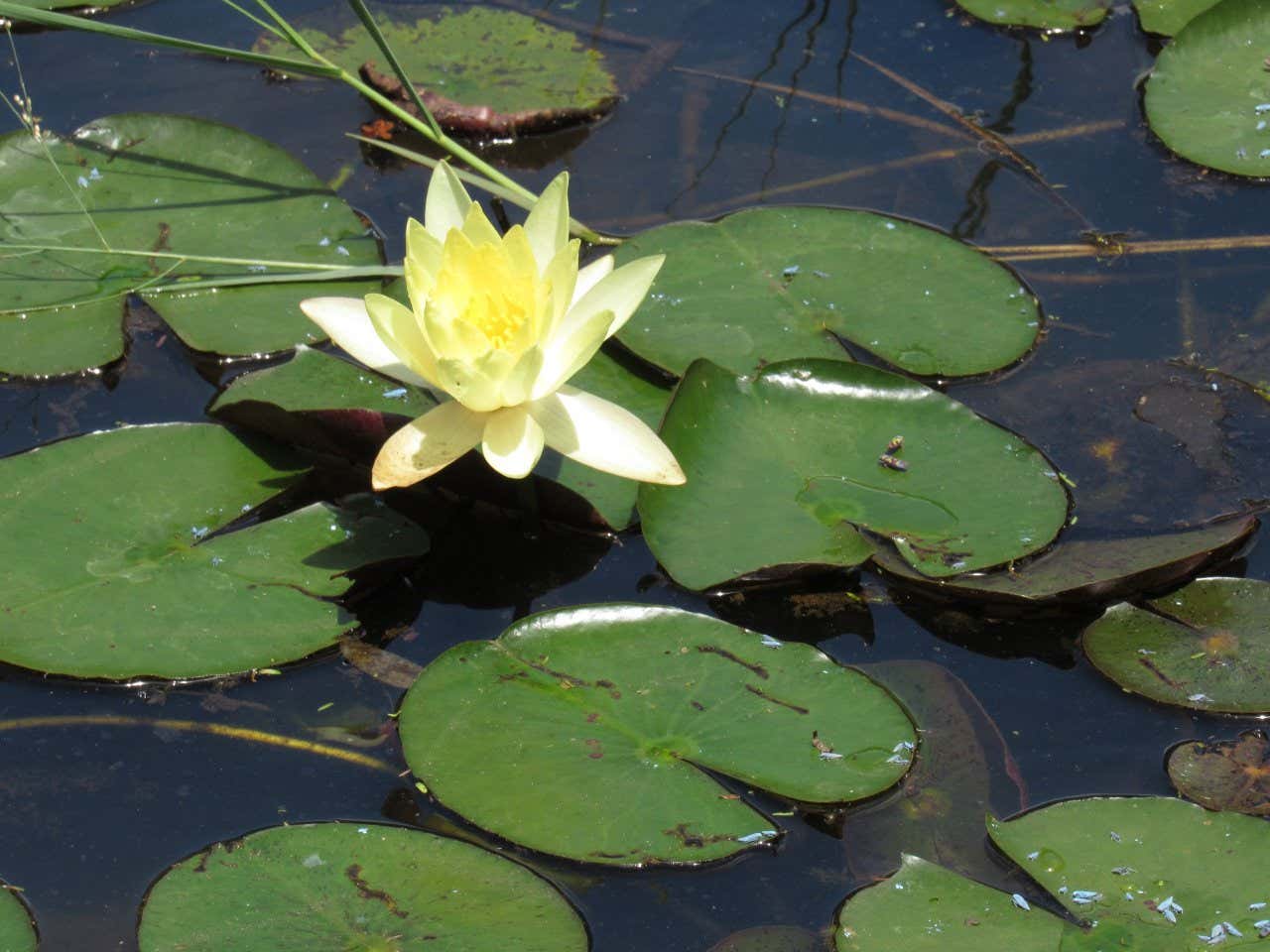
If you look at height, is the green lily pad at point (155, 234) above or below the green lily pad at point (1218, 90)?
below

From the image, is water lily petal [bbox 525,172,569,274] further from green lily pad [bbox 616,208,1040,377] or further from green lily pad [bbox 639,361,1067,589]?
green lily pad [bbox 616,208,1040,377]

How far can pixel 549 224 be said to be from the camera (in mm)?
2564

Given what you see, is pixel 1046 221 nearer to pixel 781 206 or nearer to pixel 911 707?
pixel 781 206

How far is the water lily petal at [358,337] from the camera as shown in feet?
8.41

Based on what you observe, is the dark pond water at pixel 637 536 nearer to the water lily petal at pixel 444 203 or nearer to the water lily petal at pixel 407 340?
the water lily petal at pixel 407 340

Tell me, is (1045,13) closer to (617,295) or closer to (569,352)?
(617,295)

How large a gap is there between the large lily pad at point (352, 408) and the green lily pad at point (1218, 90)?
1.90 m

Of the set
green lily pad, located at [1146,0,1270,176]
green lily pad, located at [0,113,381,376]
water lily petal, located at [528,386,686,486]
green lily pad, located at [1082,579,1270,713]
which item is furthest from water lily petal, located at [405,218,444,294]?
green lily pad, located at [1146,0,1270,176]

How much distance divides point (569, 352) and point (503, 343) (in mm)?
122

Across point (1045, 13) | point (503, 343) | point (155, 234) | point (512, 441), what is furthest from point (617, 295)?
point (1045, 13)

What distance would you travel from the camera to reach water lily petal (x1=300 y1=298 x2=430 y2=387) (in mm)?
2564

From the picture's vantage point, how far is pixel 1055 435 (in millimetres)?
3025

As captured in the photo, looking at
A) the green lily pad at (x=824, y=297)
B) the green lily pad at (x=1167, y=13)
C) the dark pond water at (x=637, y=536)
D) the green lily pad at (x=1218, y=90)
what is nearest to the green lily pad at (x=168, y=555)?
the dark pond water at (x=637, y=536)

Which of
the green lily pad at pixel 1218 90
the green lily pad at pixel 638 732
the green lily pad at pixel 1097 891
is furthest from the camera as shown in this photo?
the green lily pad at pixel 1218 90
